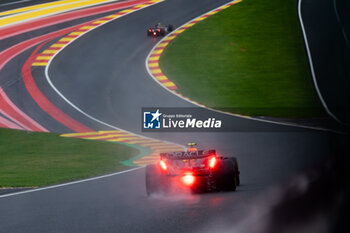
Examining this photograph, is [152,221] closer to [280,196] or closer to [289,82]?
[280,196]

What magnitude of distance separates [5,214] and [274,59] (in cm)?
2178

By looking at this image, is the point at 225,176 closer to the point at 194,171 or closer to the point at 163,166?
the point at 194,171

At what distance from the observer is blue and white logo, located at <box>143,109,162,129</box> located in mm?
26756

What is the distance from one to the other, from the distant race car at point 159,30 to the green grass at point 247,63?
73 cm

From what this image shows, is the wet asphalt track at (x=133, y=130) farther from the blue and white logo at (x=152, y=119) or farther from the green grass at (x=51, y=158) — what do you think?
the green grass at (x=51, y=158)

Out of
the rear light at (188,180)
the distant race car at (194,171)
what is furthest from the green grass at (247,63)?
the distant race car at (194,171)

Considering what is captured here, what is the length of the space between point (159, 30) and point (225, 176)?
81.0ft

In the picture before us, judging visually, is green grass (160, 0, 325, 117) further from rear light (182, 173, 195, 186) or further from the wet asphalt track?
rear light (182, 173, 195, 186)

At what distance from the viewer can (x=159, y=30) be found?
35.8 metres

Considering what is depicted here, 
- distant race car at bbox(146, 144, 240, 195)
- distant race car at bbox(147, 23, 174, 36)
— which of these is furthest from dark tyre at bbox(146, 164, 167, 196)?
distant race car at bbox(147, 23, 174, 36)

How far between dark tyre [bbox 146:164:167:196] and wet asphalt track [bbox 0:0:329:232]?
18 centimetres

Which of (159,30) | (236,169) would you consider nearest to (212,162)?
(236,169)

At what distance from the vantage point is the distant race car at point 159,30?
117 feet

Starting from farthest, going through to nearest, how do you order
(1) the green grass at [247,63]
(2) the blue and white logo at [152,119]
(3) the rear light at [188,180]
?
1. (1) the green grass at [247,63]
2. (2) the blue and white logo at [152,119]
3. (3) the rear light at [188,180]
